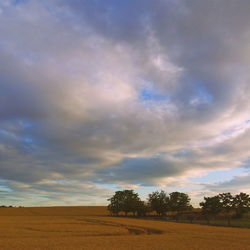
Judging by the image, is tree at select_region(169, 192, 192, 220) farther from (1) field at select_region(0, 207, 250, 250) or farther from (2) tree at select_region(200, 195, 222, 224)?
(1) field at select_region(0, 207, 250, 250)

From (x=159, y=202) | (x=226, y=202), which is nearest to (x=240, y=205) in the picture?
(x=226, y=202)

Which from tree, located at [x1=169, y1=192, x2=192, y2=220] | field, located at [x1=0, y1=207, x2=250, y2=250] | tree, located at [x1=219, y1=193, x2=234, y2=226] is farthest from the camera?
tree, located at [x1=169, y1=192, x2=192, y2=220]

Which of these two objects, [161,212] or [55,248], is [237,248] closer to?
[55,248]

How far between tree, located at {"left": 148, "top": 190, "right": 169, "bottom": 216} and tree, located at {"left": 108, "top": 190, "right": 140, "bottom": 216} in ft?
17.3

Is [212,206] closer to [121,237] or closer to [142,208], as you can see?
[142,208]

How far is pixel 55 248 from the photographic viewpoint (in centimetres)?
2512

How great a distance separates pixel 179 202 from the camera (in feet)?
376

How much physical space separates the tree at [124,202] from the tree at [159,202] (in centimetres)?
527

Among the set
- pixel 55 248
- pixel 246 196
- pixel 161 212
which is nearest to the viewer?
pixel 55 248

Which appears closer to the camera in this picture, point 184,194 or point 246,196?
point 246,196

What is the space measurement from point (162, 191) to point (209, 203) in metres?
35.7

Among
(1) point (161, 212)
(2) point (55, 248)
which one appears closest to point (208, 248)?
(2) point (55, 248)

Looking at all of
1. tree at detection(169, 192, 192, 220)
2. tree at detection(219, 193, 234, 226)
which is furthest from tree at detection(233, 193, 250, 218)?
tree at detection(169, 192, 192, 220)

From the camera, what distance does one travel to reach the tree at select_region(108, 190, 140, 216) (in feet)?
382
